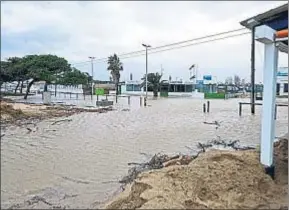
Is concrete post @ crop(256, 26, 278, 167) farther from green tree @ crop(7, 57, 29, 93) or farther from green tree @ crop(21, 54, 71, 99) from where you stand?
green tree @ crop(7, 57, 29, 93)

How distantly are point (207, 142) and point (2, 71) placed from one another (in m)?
6.35

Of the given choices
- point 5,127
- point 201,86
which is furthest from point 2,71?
point 201,86

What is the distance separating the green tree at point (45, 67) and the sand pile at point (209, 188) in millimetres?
1207

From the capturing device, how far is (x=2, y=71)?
1871 mm

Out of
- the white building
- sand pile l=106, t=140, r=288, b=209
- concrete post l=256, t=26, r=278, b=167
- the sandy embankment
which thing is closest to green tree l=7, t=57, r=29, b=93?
the sandy embankment

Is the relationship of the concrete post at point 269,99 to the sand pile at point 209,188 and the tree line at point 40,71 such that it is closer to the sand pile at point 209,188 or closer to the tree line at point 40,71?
the sand pile at point 209,188

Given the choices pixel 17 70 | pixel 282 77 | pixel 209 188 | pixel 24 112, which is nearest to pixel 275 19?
pixel 282 77

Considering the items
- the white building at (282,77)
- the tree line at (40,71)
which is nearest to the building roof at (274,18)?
the white building at (282,77)

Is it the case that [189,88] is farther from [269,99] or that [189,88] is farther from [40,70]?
[40,70]

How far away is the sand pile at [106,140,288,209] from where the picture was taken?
3.19 metres

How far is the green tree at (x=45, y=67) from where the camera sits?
2.21m

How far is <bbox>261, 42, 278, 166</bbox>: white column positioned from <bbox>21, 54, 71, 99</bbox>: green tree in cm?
239

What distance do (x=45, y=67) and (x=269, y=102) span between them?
2.69 m

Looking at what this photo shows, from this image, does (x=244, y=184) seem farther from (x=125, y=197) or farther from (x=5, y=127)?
(x=5, y=127)
